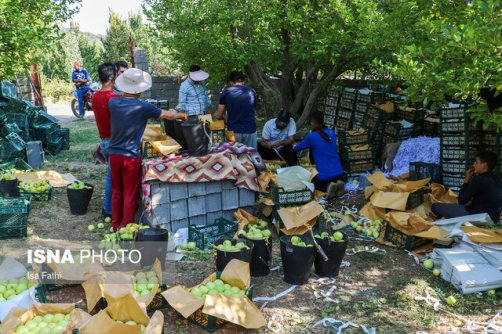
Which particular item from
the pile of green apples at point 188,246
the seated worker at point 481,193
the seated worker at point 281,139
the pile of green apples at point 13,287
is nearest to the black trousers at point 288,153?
the seated worker at point 281,139

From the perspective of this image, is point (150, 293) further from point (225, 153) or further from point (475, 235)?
point (475, 235)

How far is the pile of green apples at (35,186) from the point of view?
24.8 ft

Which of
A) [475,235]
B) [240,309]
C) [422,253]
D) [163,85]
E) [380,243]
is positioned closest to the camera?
[240,309]

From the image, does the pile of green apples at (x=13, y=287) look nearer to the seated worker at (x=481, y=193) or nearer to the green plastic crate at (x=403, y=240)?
the green plastic crate at (x=403, y=240)

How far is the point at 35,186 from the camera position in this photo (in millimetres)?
7676

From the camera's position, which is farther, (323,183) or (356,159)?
(356,159)

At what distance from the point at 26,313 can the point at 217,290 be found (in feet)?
5.15

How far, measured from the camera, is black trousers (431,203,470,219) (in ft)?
19.7

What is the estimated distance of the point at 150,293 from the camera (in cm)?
423

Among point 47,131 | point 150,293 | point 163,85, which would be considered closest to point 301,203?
point 150,293

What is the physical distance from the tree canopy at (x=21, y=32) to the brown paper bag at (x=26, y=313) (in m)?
5.23

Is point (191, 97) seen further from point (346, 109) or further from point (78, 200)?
point (346, 109)

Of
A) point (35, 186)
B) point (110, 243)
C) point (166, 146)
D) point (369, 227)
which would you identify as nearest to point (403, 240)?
point (369, 227)

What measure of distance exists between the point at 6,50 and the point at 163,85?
26.6 ft
